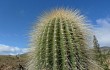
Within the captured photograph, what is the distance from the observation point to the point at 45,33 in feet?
18.9

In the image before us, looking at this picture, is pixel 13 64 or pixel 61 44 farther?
pixel 13 64

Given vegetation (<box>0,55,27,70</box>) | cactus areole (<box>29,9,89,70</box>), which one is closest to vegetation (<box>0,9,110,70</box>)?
cactus areole (<box>29,9,89,70</box>)

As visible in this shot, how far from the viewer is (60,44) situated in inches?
219

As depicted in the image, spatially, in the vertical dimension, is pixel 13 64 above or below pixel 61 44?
above

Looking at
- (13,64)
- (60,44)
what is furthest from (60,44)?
(13,64)

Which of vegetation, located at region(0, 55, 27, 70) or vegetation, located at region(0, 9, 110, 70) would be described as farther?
vegetation, located at region(0, 55, 27, 70)

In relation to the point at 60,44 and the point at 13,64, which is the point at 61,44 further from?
the point at 13,64

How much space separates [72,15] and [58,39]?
920 millimetres

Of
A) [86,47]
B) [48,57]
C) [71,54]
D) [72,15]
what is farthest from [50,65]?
[72,15]

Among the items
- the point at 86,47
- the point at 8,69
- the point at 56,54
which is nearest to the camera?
the point at 56,54

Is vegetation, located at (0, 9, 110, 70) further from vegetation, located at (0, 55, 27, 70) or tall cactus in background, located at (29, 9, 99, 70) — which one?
vegetation, located at (0, 55, 27, 70)

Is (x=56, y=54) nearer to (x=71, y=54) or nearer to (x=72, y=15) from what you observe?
(x=71, y=54)

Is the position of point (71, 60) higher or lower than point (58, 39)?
lower

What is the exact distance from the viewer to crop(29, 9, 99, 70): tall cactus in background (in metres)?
5.53
